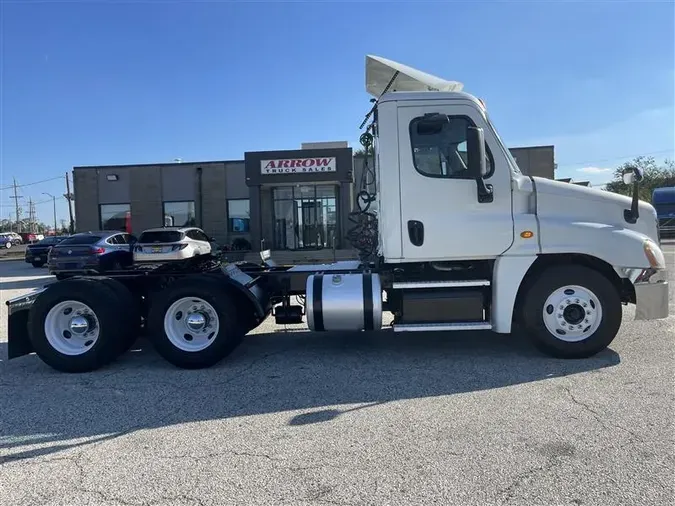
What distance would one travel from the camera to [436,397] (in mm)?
4570

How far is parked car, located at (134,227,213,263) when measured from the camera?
6062mm

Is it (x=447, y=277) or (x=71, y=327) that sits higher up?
(x=447, y=277)

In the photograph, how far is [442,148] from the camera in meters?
5.61

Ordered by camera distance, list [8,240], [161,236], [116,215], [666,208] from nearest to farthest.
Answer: [161,236]
[116,215]
[666,208]
[8,240]

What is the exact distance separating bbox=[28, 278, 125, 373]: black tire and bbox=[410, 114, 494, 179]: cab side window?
13.0 feet

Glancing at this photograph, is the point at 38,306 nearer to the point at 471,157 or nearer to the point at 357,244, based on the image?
the point at 357,244

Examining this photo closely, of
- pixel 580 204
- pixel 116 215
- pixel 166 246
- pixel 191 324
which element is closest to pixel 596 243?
pixel 580 204

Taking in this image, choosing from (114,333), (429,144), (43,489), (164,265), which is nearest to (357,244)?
(429,144)

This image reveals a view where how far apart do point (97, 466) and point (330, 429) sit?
5.60 ft

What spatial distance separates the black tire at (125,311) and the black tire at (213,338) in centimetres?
37

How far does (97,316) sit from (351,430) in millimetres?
3518

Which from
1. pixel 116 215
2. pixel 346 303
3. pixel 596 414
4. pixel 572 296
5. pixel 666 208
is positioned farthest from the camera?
pixel 666 208

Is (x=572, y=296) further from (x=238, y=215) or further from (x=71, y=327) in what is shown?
(x=238, y=215)

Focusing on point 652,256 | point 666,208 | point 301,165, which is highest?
point 301,165
